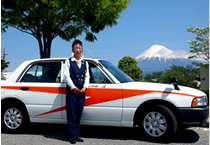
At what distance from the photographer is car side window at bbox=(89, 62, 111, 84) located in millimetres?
5159

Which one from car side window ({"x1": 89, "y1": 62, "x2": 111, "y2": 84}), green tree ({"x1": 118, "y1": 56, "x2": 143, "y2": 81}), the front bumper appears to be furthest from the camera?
Result: green tree ({"x1": 118, "y1": 56, "x2": 143, "y2": 81})

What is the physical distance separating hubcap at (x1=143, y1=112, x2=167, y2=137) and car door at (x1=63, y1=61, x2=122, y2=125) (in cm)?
56

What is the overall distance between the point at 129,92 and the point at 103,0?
38.6ft

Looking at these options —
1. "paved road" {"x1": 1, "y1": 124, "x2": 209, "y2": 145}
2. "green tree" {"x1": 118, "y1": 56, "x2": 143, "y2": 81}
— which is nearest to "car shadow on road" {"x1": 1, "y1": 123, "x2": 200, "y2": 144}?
"paved road" {"x1": 1, "y1": 124, "x2": 209, "y2": 145}

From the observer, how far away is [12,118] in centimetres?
563

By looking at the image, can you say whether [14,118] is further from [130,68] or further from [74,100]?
[130,68]

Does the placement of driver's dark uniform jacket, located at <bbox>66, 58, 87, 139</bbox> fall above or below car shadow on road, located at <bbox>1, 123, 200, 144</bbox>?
above

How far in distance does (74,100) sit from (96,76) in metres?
0.74

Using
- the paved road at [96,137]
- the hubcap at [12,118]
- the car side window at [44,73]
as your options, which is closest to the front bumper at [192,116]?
the paved road at [96,137]

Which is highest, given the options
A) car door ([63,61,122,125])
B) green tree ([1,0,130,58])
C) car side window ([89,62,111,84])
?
green tree ([1,0,130,58])

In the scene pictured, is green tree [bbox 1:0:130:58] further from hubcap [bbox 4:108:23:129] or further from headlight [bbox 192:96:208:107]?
headlight [bbox 192:96:208:107]

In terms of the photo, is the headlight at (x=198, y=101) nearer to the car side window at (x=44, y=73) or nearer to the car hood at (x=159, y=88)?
the car hood at (x=159, y=88)

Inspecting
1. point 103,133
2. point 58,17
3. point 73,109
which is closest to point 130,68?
point 58,17

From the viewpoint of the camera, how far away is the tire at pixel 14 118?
18.2 ft
